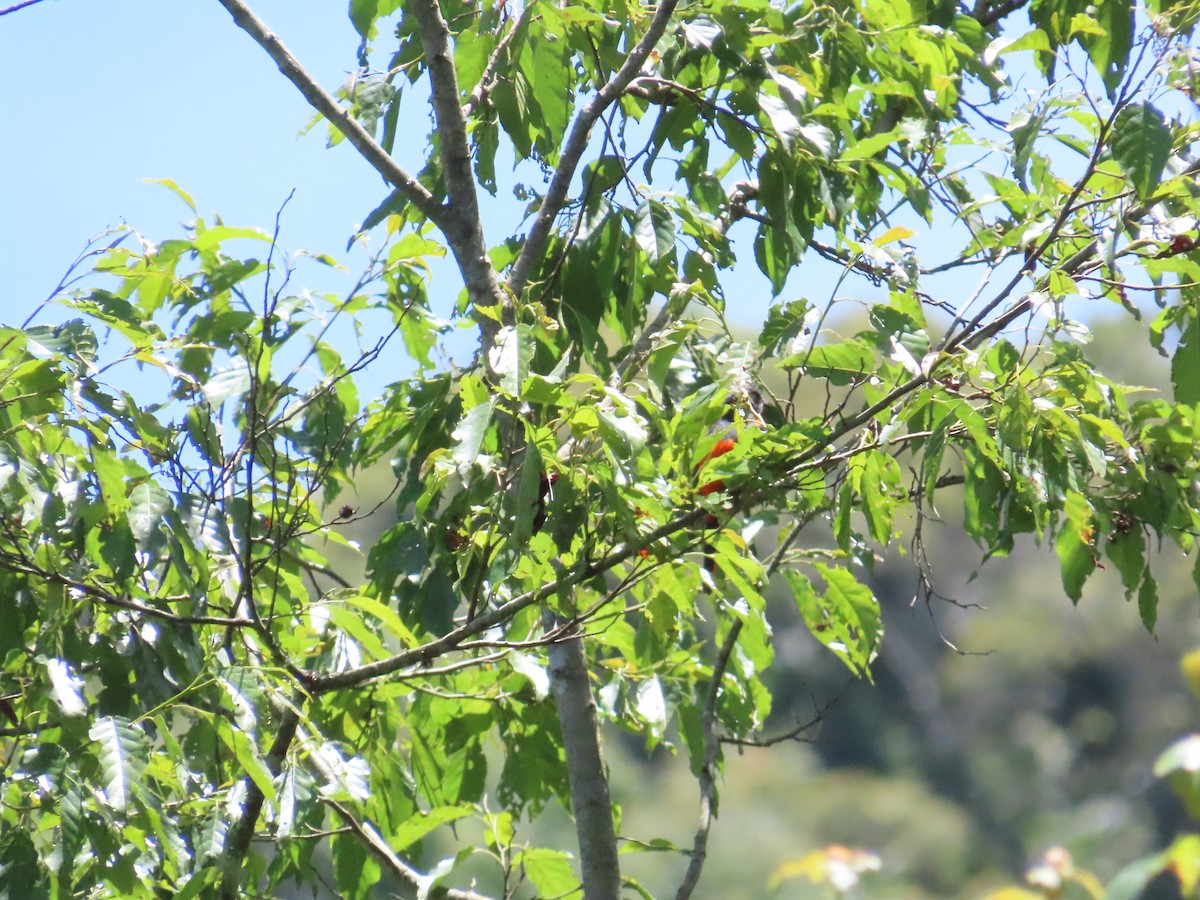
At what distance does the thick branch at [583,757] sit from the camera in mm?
2006

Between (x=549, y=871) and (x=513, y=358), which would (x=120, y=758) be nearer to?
(x=513, y=358)

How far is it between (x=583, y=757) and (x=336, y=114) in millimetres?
1067

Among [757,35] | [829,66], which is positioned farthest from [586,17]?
[829,66]

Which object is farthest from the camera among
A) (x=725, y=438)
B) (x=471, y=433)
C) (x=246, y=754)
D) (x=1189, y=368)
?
(x=1189, y=368)

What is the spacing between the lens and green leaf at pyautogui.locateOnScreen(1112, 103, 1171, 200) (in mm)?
1428

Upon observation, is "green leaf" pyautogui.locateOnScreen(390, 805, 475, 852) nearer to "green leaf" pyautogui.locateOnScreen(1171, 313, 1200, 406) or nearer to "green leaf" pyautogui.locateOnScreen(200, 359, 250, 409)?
"green leaf" pyautogui.locateOnScreen(200, 359, 250, 409)

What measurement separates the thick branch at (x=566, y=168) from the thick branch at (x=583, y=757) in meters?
0.59

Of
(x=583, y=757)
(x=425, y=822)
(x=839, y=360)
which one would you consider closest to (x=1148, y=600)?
(x=839, y=360)

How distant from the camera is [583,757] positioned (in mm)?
2018

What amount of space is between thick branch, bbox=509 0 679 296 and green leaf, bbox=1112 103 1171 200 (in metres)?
0.66

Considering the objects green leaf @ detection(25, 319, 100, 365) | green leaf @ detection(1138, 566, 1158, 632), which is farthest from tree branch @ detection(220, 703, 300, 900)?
green leaf @ detection(1138, 566, 1158, 632)

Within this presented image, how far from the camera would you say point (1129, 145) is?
57.1 inches

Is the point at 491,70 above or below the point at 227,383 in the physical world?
above

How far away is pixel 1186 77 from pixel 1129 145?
20cm
